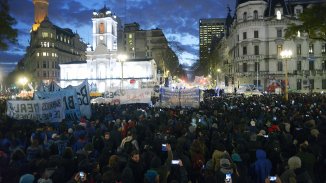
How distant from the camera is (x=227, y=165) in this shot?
308 inches

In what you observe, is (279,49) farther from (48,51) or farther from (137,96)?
(48,51)

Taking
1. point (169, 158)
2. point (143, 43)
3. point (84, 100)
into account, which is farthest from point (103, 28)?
point (169, 158)

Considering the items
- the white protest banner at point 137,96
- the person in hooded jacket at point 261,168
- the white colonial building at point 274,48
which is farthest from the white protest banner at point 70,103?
the white colonial building at point 274,48

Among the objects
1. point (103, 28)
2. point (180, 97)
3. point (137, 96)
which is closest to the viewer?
point (180, 97)

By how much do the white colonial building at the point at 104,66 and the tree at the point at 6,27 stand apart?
54209 millimetres

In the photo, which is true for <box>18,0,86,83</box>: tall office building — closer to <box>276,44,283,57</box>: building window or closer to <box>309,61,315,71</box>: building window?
<box>276,44,283,57</box>: building window

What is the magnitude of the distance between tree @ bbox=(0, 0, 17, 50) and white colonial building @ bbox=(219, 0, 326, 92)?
145 feet

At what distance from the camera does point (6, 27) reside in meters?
33.1

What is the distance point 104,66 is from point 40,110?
247 ft

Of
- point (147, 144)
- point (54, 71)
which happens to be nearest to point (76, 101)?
point (147, 144)

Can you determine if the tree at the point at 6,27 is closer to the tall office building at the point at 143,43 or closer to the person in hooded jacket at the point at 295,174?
the person in hooded jacket at the point at 295,174

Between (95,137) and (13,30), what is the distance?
84.0ft

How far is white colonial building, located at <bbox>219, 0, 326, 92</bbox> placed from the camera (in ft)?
219

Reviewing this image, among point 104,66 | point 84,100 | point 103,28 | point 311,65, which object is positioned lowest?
point 84,100
